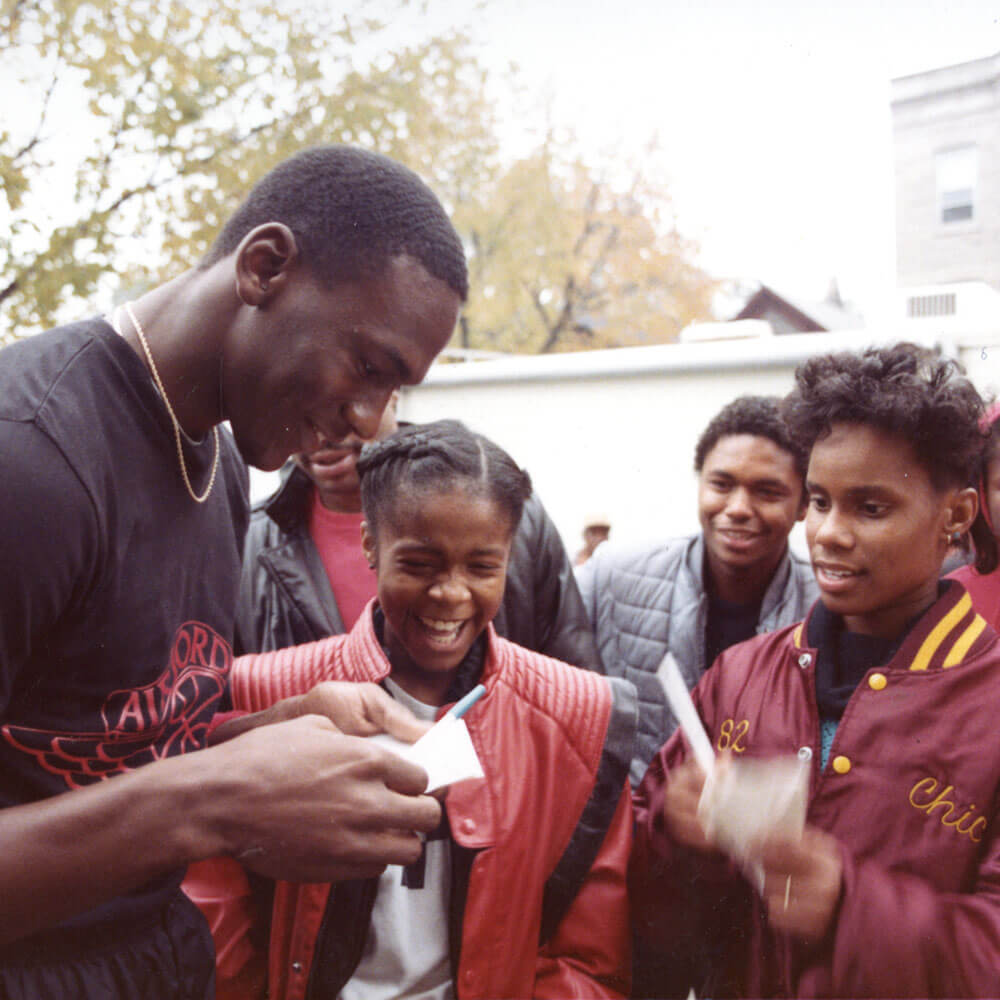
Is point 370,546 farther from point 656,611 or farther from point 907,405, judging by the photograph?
point 907,405

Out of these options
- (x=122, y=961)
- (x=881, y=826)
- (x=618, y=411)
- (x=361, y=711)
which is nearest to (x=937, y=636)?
(x=881, y=826)

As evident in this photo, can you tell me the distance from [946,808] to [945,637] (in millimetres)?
297

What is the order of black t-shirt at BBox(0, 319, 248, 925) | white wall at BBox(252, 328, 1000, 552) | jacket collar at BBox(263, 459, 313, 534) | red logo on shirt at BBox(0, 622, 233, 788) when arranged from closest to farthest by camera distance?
black t-shirt at BBox(0, 319, 248, 925) → red logo on shirt at BBox(0, 622, 233, 788) → jacket collar at BBox(263, 459, 313, 534) → white wall at BBox(252, 328, 1000, 552)

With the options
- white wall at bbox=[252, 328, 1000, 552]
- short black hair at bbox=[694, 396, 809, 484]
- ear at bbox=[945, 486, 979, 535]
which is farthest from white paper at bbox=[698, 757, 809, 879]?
white wall at bbox=[252, 328, 1000, 552]

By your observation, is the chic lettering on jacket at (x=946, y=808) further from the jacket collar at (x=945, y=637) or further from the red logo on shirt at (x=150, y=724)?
the red logo on shirt at (x=150, y=724)

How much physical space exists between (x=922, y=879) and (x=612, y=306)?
43.2ft

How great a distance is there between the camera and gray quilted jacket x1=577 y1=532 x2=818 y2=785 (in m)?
2.55

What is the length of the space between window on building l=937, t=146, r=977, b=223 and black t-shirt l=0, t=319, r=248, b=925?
11.0 ft

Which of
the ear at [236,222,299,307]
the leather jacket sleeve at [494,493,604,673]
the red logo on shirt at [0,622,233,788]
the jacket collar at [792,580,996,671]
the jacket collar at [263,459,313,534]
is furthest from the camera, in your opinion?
the jacket collar at [263,459,313,534]

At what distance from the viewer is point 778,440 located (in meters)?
2.62

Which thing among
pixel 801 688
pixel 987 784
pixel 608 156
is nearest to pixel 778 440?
pixel 801 688

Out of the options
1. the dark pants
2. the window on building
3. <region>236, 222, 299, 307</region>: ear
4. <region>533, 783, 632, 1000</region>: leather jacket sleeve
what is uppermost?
the window on building

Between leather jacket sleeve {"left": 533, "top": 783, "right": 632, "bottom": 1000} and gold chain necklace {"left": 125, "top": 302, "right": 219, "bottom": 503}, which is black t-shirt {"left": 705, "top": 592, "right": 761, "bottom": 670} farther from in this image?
gold chain necklace {"left": 125, "top": 302, "right": 219, "bottom": 503}

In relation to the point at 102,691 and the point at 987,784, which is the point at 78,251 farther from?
the point at 987,784
